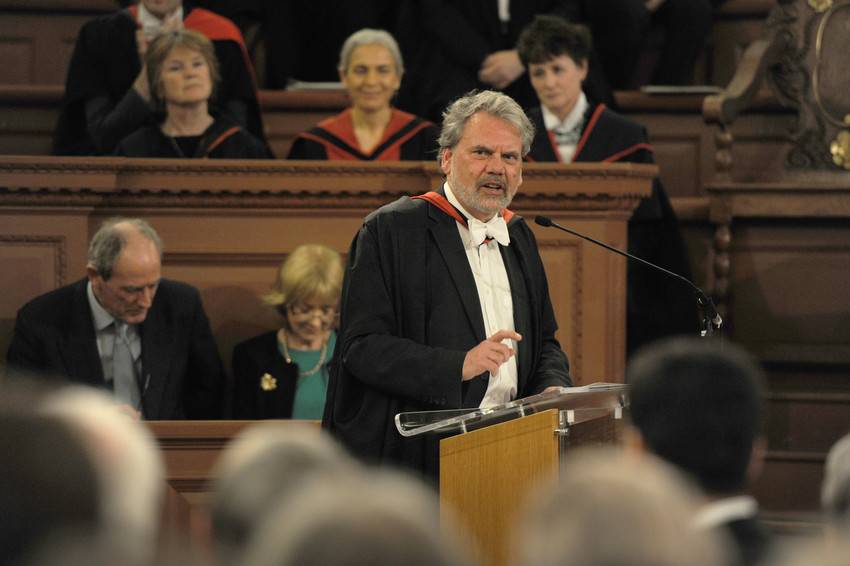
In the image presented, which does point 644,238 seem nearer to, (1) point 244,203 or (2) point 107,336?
(1) point 244,203

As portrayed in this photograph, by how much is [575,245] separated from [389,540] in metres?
4.32

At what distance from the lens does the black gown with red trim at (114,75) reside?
702 centimetres

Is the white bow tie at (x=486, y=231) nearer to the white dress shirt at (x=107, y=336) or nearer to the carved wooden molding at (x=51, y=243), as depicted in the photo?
the white dress shirt at (x=107, y=336)

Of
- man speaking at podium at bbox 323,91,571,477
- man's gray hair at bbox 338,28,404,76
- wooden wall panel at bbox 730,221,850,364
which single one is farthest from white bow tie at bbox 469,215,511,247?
wooden wall panel at bbox 730,221,850,364

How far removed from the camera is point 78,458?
1.60m

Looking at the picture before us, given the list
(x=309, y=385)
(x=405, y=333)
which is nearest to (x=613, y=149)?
(x=309, y=385)

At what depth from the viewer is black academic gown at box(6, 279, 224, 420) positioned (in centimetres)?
536

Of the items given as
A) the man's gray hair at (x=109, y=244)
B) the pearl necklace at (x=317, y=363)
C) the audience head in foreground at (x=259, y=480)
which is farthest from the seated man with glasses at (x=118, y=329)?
the audience head in foreground at (x=259, y=480)

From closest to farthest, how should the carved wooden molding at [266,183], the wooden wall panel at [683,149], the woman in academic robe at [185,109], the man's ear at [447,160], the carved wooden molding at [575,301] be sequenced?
the man's ear at [447,160], the carved wooden molding at [575,301], the carved wooden molding at [266,183], the woman in academic robe at [185,109], the wooden wall panel at [683,149]

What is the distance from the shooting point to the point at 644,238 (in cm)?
646

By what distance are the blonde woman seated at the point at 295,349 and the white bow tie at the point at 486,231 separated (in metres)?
1.24

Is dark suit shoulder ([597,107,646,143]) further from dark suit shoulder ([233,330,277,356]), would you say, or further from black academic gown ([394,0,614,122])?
dark suit shoulder ([233,330,277,356])

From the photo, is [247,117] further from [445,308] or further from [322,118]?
[445,308]

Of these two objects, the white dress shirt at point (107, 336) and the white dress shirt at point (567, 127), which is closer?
the white dress shirt at point (107, 336)
